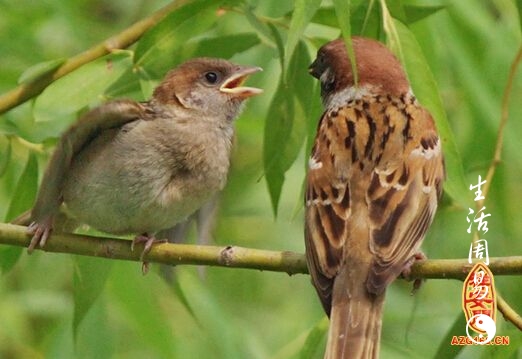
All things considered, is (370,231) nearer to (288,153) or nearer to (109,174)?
(288,153)

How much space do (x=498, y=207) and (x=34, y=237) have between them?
1.81 m

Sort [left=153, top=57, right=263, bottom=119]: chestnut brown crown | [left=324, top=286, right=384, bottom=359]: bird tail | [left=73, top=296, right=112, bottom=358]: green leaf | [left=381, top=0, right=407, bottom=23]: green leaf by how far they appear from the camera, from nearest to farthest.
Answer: [left=324, top=286, right=384, bottom=359]: bird tail
[left=381, top=0, right=407, bottom=23]: green leaf
[left=73, top=296, right=112, bottom=358]: green leaf
[left=153, top=57, right=263, bottom=119]: chestnut brown crown

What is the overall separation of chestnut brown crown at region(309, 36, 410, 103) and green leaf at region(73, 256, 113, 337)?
0.96 meters

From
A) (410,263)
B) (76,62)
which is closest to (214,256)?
(410,263)

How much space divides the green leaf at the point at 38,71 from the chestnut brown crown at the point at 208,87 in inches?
20.0

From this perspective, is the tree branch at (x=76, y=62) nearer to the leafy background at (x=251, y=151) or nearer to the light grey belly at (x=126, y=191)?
the leafy background at (x=251, y=151)

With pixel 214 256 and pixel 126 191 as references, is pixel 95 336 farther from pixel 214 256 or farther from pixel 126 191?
pixel 214 256

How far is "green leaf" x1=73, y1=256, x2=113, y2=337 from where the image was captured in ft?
15.7

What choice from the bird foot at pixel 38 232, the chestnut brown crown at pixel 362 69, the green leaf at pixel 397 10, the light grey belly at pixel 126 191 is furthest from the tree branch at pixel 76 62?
the green leaf at pixel 397 10

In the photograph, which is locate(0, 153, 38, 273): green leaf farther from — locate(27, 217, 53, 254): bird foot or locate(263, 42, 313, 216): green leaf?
locate(263, 42, 313, 216): green leaf

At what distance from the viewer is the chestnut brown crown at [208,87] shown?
5309mm

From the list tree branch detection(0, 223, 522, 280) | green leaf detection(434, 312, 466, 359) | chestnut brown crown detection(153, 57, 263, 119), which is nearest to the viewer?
tree branch detection(0, 223, 522, 280)

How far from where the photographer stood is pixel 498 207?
5.49 m

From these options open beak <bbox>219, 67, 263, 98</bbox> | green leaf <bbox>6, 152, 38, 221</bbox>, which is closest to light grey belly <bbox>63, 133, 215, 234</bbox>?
green leaf <bbox>6, 152, 38, 221</bbox>
